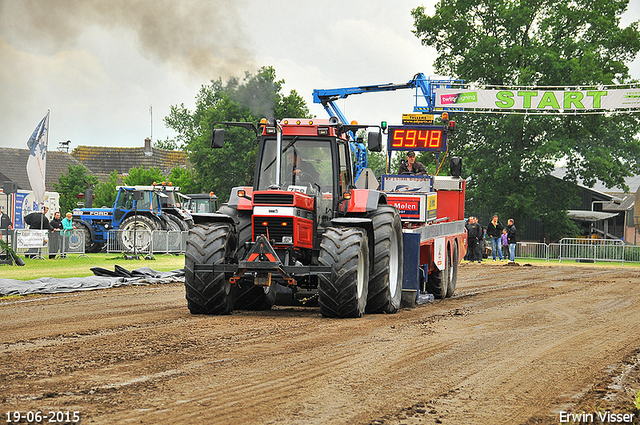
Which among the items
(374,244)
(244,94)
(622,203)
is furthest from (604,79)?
(374,244)

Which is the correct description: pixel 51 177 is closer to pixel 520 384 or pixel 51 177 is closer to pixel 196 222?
pixel 196 222

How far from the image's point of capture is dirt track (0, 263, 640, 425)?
525cm

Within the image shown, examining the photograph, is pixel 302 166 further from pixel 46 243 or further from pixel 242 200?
pixel 46 243

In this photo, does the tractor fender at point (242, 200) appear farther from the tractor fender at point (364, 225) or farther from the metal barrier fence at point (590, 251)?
the metal barrier fence at point (590, 251)

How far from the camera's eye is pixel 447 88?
31641 mm

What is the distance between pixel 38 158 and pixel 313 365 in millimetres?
15465

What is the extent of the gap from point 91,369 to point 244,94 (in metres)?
8.79

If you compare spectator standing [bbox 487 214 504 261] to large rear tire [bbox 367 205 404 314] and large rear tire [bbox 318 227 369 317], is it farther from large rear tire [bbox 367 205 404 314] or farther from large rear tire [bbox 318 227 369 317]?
large rear tire [bbox 318 227 369 317]

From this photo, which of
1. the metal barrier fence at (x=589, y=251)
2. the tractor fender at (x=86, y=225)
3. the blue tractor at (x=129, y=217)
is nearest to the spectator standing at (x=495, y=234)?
the metal barrier fence at (x=589, y=251)

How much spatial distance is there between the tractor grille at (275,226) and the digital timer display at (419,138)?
6283 mm

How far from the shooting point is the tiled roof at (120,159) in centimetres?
6689

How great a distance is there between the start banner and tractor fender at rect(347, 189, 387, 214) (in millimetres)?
20827

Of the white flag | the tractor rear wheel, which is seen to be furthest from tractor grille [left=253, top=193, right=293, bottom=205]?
the white flag

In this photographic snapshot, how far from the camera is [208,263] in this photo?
10094 millimetres
